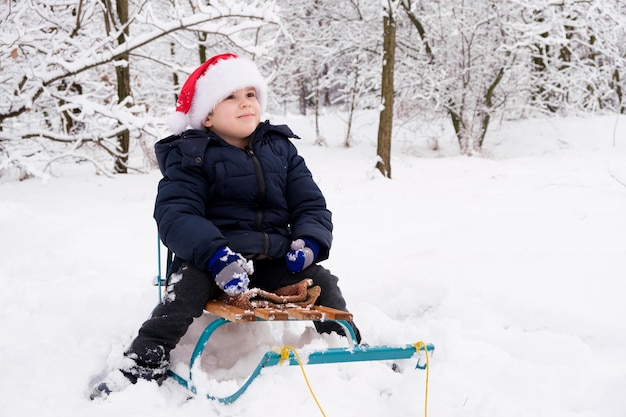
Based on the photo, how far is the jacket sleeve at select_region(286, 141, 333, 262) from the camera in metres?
2.59

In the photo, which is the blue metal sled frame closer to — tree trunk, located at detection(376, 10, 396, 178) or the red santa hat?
the red santa hat

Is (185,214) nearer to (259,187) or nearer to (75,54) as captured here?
(259,187)

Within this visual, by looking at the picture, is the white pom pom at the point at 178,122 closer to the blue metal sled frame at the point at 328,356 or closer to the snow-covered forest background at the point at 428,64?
the blue metal sled frame at the point at 328,356

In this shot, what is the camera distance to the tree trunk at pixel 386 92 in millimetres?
7336

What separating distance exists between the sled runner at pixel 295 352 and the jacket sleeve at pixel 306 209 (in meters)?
0.42

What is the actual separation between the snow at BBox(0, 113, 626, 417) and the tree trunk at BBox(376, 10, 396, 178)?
2.28 meters

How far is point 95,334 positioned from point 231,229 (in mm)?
800

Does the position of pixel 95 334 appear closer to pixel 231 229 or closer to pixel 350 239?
pixel 231 229

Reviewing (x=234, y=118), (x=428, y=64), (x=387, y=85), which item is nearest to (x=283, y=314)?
(x=234, y=118)

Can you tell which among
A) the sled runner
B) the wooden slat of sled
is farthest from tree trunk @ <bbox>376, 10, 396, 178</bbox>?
the wooden slat of sled

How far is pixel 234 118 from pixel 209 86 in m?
0.19

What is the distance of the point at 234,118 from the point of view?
8.82ft

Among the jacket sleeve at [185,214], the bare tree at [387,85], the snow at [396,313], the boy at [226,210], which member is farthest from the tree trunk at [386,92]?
the jacket sleeve at [185,214]

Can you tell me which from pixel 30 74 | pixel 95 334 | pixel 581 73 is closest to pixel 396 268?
pixel 95 334
